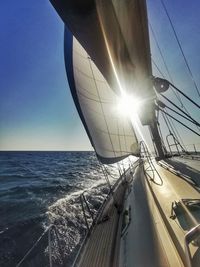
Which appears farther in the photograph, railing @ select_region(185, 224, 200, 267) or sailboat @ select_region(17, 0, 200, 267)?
sailboat @ select_region(17, 0, 200, 267)

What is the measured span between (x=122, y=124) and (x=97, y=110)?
0.86m

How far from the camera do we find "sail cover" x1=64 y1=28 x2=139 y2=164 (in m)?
3.57

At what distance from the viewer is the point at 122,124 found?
175 inches

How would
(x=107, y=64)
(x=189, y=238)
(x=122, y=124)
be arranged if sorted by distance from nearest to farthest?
(x=189, y=238) < (x=107, y=64) < (x=122, y=124)

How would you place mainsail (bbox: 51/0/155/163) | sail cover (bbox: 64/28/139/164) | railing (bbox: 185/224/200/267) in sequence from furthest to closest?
sail cover (bbox: 64/28/139/164)
mainsail (bbox: 51/0/155/163)
railing (bbox: 185/224/200/267)

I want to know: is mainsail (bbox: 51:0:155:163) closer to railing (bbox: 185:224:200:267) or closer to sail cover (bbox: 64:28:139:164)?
sail cover (bbox: 64:28:139:164)

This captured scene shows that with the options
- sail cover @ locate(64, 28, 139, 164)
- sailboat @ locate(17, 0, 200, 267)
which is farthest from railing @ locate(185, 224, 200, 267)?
sail cover @ locate(64, 28, 139, 164)

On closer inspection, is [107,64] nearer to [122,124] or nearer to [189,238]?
[189,238]

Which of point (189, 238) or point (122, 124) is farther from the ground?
point (122, 124)

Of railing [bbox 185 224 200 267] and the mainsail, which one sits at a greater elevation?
the mainsail

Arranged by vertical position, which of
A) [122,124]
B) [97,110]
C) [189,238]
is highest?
[97,110]

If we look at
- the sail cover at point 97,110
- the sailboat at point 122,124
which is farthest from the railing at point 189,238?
the sail cover at point 97,110

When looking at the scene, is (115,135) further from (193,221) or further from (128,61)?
(193,221)

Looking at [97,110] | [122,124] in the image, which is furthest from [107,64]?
[122,124]
